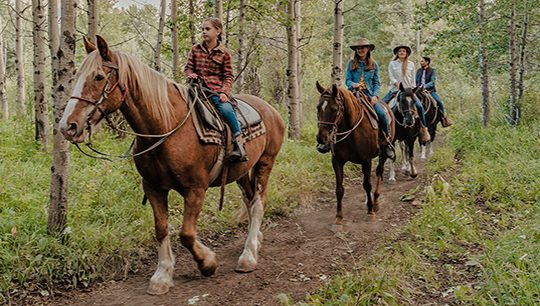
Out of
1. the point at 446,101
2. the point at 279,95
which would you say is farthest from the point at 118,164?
the point at 446,101

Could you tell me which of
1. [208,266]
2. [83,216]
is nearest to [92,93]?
[208,266]

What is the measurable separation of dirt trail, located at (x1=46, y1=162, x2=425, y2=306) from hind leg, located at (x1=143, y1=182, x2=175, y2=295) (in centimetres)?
13

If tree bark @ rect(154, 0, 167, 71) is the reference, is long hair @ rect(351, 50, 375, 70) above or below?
below

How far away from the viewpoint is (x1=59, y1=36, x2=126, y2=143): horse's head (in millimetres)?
3352

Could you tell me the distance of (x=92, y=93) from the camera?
136 inches

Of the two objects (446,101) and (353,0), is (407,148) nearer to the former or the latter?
(446,101)

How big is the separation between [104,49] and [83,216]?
2600mm

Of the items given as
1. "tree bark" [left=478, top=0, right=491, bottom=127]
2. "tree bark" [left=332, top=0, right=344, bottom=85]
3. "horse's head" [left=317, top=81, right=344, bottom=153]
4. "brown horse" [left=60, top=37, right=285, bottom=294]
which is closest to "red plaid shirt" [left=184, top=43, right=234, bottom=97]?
"brown horse" [left=60, top=37, right=285, bottom=294]

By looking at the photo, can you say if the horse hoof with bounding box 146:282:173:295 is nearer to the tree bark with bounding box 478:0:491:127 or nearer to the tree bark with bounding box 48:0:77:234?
the tree bark with bounding box 48:0:77:234

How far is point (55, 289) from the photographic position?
430cm

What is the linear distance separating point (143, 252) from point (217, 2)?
5835mm

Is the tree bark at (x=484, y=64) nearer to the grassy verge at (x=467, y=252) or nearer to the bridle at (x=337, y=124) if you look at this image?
the grassy verge at (x=467, y=252)

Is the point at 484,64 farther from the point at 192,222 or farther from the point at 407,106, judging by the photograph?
the point at 192,222

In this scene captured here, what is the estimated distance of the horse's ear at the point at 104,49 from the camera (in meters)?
3.42
